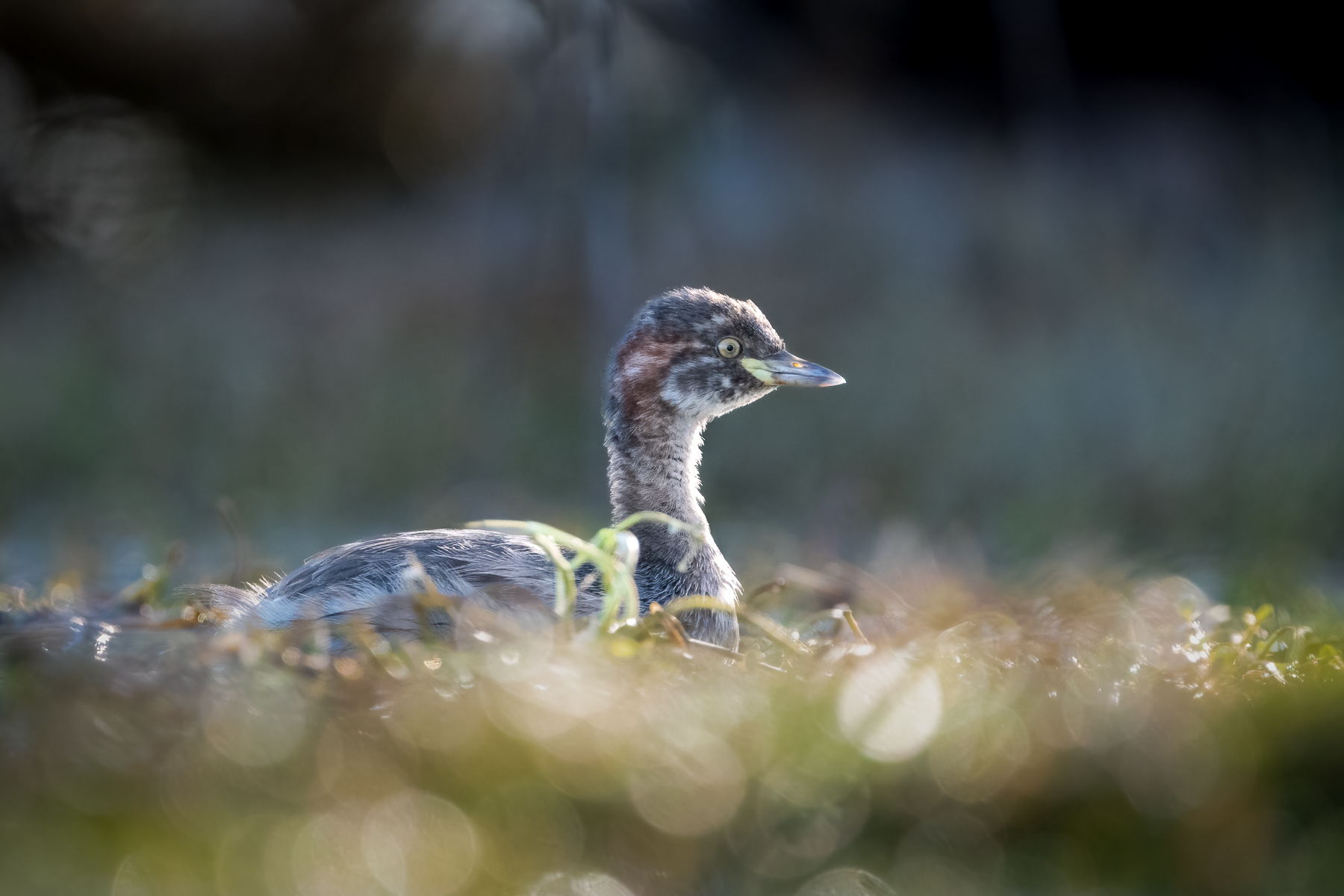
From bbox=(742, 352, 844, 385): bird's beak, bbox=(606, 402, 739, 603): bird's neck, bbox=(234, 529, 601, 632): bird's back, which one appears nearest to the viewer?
bbox=(234, 529, 601, 632): bird's back

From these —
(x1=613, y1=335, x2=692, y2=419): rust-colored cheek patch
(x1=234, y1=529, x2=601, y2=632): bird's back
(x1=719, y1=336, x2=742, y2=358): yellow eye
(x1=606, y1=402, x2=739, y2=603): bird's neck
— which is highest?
(x1=719, y1=336, x2=742, y2=358): yellow eye

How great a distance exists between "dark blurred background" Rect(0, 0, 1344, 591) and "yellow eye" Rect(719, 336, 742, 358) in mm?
3463

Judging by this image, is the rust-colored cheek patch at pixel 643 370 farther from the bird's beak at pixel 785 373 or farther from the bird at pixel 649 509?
the bird's beak at pixel 785 373

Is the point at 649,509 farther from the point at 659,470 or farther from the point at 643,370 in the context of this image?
the point at 643,370

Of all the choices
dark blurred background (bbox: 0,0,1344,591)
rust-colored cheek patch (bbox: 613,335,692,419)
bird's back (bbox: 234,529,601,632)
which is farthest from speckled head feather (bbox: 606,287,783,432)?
dark blurred background (bbox: 0,0,1344,591)

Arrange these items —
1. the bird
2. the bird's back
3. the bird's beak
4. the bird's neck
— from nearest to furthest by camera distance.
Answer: the bird's back
the bird
the bird's neck
the bird's beak

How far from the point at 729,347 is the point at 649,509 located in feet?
2.01

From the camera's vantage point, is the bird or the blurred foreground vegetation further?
the bird

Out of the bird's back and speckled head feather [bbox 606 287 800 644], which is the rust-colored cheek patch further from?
the bird's back

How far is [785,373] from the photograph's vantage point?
13.2 ft

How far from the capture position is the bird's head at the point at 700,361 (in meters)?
4.03

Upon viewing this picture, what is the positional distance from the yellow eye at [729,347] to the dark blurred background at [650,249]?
346 cm

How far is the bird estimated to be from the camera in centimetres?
309

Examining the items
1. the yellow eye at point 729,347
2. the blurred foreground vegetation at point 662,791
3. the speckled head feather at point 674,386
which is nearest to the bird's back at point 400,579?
the speckled head feather at point 674,386
